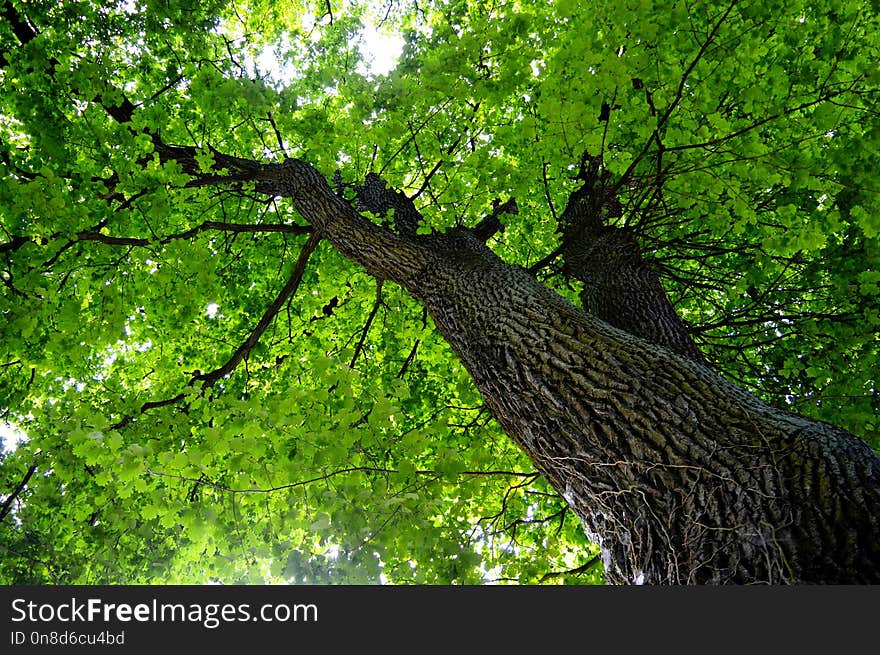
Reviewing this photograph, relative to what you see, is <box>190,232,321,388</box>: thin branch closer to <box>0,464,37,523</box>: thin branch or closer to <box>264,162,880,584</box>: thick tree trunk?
<box>0,464,37,523</box>: thin branch

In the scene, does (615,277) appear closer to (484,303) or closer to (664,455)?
(484,303)

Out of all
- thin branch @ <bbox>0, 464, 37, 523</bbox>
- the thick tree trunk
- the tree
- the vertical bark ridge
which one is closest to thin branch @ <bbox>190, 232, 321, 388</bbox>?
the tree

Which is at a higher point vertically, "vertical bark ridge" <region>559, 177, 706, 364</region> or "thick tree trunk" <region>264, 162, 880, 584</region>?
"vertical bark ridge" <region>559, 177, 706, 364</region>

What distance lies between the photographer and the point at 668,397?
212cm

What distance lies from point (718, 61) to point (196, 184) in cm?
432

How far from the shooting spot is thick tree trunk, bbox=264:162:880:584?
153 cm

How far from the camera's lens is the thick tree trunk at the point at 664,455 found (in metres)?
1.53

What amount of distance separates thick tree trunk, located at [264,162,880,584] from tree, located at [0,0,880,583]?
12 millimetres

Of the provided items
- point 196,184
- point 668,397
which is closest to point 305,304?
point 196,184

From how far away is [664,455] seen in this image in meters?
1.92

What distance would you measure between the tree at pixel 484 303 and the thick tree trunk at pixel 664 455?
1 centimetres

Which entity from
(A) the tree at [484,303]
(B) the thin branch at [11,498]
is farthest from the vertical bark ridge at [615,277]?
(B) the thin branch at [11,498]

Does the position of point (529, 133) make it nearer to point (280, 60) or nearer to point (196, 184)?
point (196, 184)

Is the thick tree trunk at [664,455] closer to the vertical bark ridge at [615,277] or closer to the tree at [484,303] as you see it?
the tree at [484,303]
